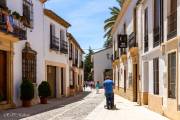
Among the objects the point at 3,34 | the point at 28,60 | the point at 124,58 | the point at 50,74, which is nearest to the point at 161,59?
the point at 3,34

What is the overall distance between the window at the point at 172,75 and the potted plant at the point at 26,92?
27.7 feet

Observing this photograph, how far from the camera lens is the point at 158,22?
61.6 feet

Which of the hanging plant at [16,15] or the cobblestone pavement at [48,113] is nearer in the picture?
the cobblestone pavement at [48,113]

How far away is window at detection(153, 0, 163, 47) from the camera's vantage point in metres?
17.4

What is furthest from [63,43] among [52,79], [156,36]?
[156,36]

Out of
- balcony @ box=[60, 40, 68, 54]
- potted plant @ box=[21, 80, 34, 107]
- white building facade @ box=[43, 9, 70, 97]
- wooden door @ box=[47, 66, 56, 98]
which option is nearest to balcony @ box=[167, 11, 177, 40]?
potted plant @ box=[21, 80, 34, 107]

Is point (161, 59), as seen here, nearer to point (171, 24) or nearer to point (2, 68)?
point (171, 24)

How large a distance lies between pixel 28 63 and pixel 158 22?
328 inches

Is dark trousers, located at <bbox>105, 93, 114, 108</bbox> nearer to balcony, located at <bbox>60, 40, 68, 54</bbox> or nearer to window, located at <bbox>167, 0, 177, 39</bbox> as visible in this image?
window, located at <bbox>167, 0, 177, 39</bbox>

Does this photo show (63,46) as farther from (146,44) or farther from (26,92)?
(146,44)

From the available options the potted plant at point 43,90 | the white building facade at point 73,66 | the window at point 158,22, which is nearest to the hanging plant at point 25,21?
the potted plant at point 43,90

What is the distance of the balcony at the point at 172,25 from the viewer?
14971 mm

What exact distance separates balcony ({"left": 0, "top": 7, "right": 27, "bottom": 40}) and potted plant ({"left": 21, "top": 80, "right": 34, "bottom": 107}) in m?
2.34

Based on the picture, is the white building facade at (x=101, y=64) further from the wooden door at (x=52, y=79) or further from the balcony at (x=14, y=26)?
the balcony at (x=14, y=26)
